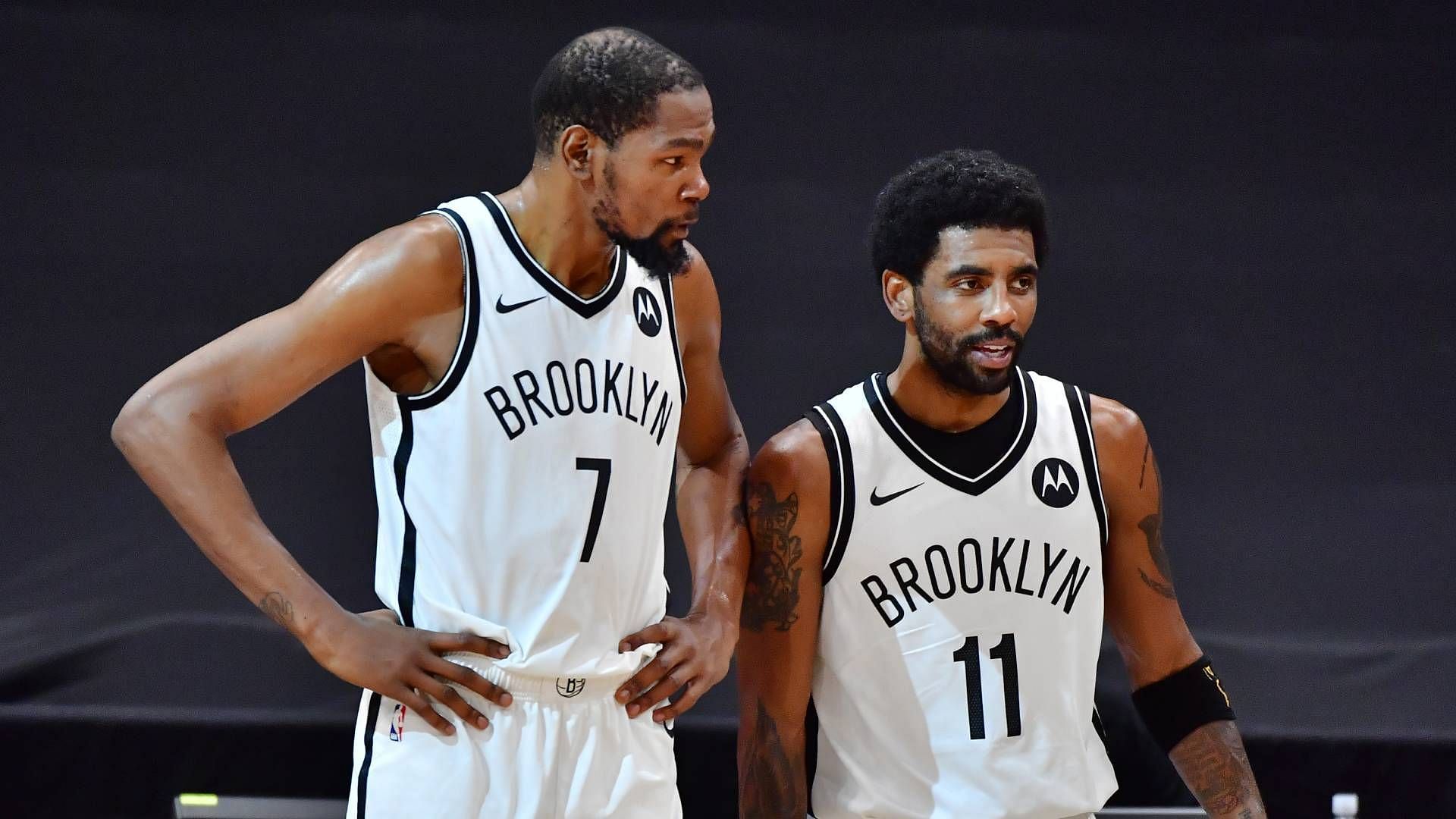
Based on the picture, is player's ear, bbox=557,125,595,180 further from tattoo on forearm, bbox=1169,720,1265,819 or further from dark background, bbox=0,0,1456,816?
dark background, bbox=0,0,1456,816

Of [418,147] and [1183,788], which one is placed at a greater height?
[418,147]

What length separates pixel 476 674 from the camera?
197 cm

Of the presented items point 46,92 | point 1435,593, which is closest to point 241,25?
point 46,92

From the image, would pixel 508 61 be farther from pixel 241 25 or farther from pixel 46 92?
pixel 46 92

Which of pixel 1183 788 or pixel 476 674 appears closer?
pixel 476 674

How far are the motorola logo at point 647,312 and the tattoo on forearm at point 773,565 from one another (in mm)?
331

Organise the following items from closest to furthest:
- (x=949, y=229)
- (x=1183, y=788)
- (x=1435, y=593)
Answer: (x=949, y=229) < (x=1183, y=788) < (x=1435, y=593)

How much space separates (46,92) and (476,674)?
98.5 inches

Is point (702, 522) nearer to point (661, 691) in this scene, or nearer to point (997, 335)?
point (661, 691)

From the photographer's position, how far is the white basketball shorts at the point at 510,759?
1972mm

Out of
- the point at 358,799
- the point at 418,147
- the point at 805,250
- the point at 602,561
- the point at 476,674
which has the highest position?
the point at 418,147

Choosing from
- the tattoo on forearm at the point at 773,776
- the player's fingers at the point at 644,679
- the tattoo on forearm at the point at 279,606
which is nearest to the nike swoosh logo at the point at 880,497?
the tattoo on forearm at the point at 773,776

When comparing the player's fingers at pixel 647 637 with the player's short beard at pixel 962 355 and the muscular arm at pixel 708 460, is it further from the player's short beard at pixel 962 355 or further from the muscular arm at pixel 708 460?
the player's short beard at pixel 962 355

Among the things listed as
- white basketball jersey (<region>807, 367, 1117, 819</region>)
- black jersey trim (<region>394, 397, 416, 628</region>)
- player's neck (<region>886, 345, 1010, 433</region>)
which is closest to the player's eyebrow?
player's neck (<region>886, 345, 1010, 433</region>)
